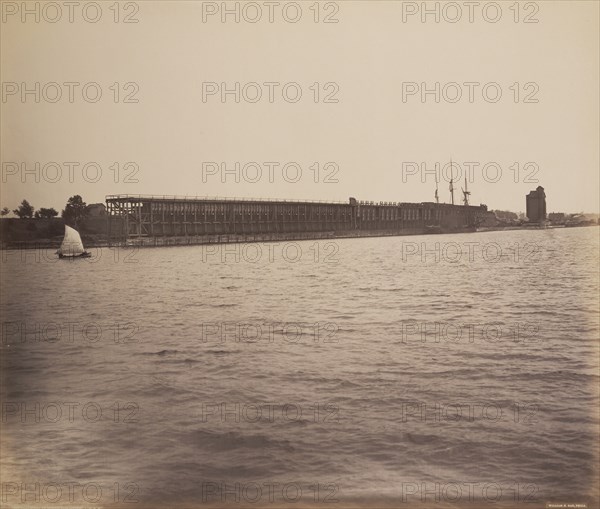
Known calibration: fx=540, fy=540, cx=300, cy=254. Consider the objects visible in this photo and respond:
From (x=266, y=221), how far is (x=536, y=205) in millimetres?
5469

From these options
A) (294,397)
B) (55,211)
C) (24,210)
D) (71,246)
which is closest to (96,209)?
(55,211)

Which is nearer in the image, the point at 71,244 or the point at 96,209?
the point at 96,209

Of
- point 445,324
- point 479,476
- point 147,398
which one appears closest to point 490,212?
point 445,324

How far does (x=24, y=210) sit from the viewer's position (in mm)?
5398

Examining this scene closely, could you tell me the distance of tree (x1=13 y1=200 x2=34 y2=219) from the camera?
209 inches

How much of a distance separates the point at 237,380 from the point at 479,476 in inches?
103

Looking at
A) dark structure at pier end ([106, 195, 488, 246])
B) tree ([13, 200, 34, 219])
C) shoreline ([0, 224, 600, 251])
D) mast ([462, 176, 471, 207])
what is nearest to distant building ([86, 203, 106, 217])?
tree ([13, 200, 34, 219])

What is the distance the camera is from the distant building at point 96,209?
6258 millimetres

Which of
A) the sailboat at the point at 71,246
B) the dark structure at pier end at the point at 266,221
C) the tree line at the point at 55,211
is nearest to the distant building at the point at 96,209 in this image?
the tree line at the point at 55,211

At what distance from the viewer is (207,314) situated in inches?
297

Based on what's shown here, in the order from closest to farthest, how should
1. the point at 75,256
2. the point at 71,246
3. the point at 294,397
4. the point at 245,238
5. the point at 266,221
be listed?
1. the point at 294,397
2. the point at 71,246
3. the point at 75,256
4. the point at 266,221
5. the point at 245,238

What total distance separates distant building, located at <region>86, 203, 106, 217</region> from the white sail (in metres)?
0.37

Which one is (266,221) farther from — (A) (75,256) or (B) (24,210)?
(B) (24,210)

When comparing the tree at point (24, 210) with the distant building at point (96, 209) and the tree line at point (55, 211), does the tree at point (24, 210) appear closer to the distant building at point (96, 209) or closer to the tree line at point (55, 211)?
the tree line at point (55, 211)
